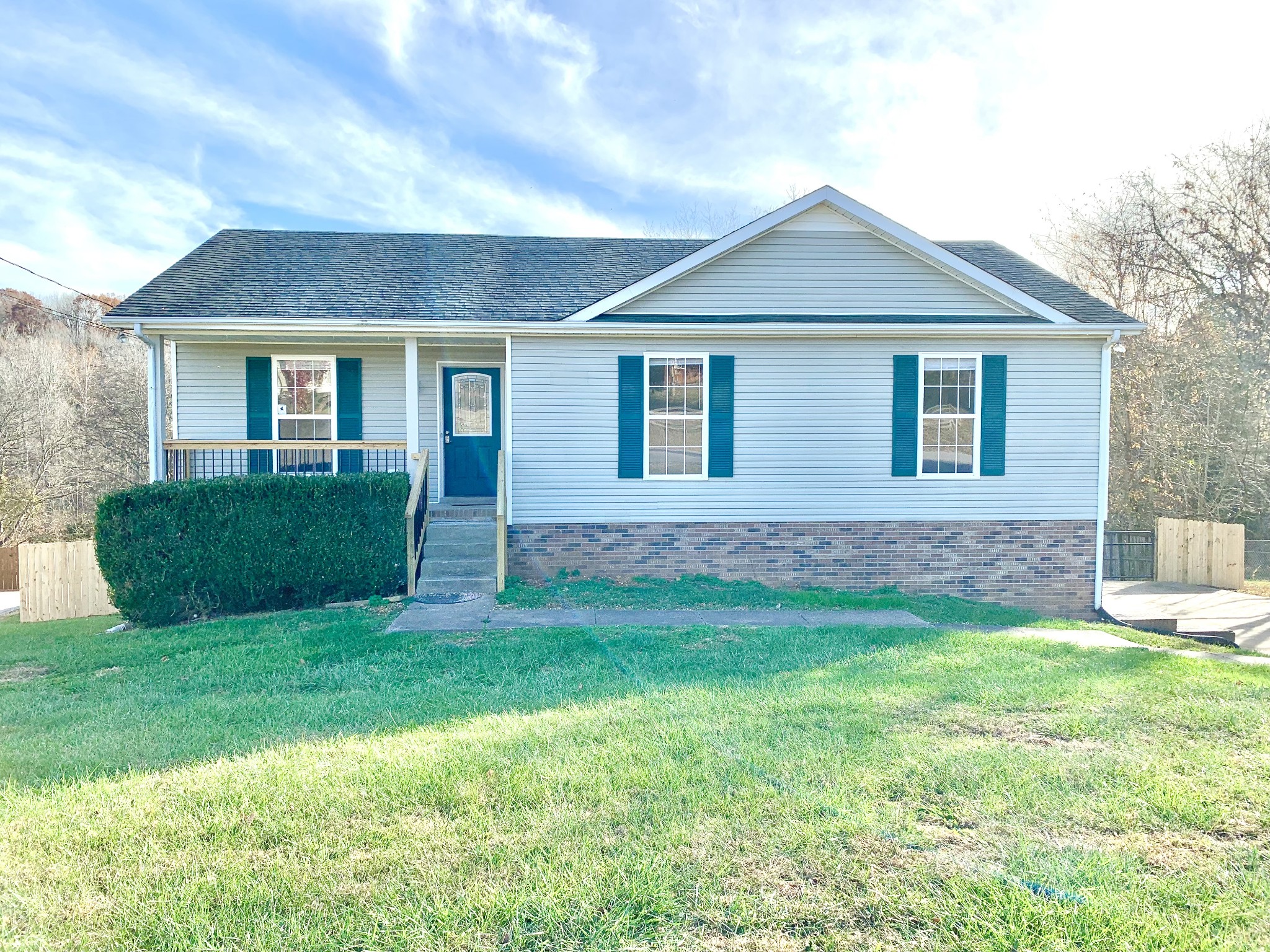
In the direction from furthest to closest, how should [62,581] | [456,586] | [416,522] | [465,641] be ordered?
[62,581] → [416,522] → [456,586] → [465,641]

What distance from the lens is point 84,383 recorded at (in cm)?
2536

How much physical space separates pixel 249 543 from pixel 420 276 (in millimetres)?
5375

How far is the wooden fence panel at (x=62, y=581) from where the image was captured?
13.3m

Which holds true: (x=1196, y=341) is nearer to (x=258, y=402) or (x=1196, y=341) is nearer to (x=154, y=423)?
(x=258, y=402)

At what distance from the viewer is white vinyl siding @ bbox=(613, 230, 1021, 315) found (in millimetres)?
10359

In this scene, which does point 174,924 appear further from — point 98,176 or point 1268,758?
point 98,176

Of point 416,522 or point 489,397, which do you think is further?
point 489,397

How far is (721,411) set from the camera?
33.9 feet

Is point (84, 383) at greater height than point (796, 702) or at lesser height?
greater

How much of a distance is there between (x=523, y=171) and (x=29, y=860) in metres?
20.0

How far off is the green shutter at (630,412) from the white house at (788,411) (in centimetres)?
3

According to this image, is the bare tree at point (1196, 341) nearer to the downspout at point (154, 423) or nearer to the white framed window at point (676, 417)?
the white framed window at point (676, 417)

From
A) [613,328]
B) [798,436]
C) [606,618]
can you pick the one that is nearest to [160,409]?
[613,328]

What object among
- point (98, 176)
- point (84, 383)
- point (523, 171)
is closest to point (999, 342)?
point (523, 171)
